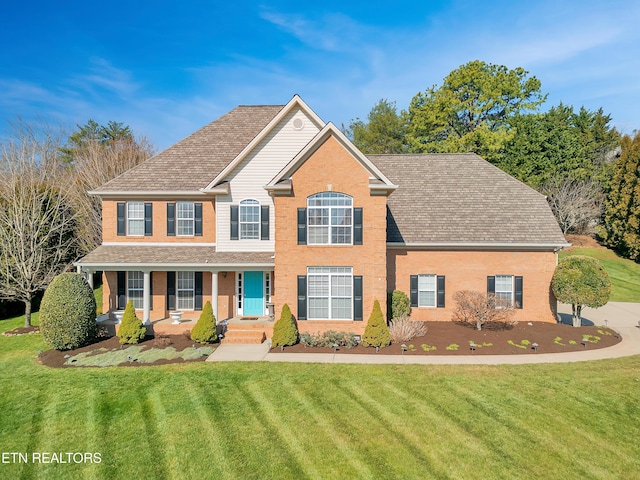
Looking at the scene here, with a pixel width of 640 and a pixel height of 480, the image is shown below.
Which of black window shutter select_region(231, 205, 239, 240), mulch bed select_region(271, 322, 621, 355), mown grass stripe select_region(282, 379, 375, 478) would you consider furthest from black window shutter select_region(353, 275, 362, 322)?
black window shutter select_region(231, 205, 239, 240)

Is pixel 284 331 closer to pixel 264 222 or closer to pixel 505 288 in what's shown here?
pixel 264 222

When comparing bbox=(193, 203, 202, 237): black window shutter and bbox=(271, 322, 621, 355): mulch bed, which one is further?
bbox=(193, 203, 202, 237): black window shutter

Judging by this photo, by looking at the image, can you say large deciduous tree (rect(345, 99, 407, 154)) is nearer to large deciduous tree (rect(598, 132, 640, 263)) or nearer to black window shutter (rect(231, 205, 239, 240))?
large deciduous tree (rect(598, 132, 640, 263))

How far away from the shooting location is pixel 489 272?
1953 centimetres

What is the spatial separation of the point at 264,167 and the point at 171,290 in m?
7.89

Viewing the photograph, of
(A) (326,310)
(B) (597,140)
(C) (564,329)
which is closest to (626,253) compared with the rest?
(B) (597,140)

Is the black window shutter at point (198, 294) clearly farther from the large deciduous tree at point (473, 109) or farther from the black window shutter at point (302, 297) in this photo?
the large deciduous tree at point (473, 109)

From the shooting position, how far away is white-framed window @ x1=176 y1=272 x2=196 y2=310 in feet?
65.1

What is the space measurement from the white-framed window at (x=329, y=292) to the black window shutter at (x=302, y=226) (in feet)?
4.18

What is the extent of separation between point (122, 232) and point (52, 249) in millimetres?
6449

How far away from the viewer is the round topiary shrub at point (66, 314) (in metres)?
15.8

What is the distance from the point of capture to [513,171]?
41062mm

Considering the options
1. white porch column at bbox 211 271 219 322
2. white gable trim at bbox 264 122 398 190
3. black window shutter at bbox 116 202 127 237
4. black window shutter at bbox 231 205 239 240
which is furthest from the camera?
black window shutter at bbox 116 202 127 237

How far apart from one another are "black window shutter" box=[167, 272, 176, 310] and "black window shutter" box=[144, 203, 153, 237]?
2.44 metres
